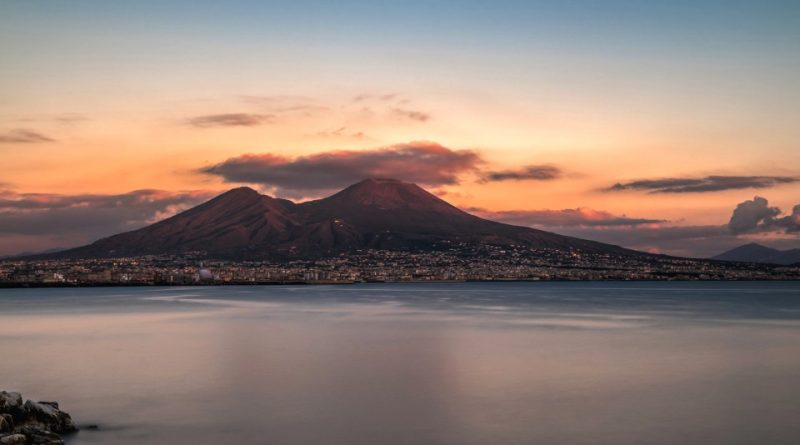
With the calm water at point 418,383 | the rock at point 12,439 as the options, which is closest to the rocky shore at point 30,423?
the rock at point 12,439

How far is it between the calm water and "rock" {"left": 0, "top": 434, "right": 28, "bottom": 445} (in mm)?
1982

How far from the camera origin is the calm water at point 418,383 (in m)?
21.1

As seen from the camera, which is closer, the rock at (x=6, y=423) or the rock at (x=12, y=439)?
the rock at (x=12, y=439)

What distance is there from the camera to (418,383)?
2983 cm

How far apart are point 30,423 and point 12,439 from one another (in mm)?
2533

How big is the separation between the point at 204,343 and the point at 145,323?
21.0 meters

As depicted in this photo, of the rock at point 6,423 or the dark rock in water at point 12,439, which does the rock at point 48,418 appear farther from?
the dark rock in water at point 12,439

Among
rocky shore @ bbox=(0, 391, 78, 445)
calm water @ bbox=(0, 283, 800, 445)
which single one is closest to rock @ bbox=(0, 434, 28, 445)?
rocky shore @ bbox=(0, 391, 78, 445)

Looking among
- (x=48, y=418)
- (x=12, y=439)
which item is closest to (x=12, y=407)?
(x=48, y=418)

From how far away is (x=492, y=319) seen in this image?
69.3 meters

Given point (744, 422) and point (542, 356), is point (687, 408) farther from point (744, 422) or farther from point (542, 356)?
point (542, 356)

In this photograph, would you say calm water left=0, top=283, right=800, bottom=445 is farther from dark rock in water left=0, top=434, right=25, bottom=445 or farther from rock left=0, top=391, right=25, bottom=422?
dark rock in water left=0, top=434, right=25, bottom=445

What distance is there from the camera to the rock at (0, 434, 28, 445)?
55.5 ft

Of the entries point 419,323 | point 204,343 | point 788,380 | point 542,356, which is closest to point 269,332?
point 204,343
